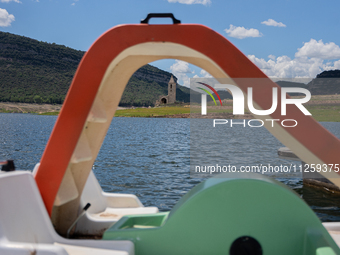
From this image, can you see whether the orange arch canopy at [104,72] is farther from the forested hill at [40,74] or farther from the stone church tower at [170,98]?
the stone church tower at [170,98]

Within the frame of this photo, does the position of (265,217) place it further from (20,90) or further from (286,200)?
(20,90)

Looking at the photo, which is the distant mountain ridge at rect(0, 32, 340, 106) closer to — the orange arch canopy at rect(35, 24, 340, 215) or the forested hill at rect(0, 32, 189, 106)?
the forested hill at rect(0, 32, 189, 106)

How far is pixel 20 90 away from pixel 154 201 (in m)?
109

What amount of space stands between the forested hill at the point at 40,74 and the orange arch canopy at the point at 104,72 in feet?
340

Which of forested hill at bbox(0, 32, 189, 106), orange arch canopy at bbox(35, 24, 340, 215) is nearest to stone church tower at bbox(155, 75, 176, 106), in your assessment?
forested hill at bbox(0, 32, 189, 106)

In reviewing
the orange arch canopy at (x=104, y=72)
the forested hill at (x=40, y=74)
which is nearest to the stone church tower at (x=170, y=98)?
the forested hill at (x=40, y=74)

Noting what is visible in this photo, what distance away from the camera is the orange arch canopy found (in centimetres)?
286

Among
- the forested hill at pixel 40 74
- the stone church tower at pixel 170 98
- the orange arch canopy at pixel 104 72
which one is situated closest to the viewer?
the orange arch canopy at pixel 104 72

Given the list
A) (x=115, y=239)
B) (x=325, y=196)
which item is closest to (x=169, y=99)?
(x=325, y=196)

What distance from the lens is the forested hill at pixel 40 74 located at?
106438 mm

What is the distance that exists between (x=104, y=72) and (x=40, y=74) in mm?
126187

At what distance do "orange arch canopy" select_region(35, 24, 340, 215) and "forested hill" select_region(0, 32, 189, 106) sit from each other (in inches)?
4082

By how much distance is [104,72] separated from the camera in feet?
10.1

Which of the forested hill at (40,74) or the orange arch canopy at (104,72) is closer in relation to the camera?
the orange arch canopy at (104,72)
